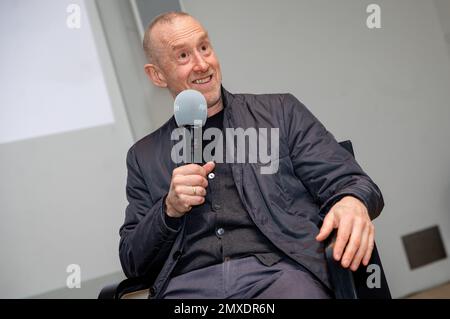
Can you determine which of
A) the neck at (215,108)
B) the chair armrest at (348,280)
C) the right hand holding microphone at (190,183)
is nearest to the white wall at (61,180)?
the neck at (215,108)

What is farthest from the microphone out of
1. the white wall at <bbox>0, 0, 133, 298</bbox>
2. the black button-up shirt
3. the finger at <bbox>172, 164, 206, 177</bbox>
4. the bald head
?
the white wall at <bbox>0, 0, 133, 298</bbox>

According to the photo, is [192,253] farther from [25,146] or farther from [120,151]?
[25,146]

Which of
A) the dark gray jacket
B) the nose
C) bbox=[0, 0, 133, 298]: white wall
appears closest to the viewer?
the dark gray jacket

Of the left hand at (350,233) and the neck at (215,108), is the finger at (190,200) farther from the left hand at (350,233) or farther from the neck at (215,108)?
the neck at (215,108)

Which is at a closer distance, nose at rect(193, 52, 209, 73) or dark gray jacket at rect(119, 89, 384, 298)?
dark gray jacket at rect(119, 89, 384, 298)

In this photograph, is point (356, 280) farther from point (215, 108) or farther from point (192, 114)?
point (215, 108)

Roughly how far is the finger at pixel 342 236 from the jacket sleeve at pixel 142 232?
0.52 meters

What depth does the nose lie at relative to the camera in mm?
1716

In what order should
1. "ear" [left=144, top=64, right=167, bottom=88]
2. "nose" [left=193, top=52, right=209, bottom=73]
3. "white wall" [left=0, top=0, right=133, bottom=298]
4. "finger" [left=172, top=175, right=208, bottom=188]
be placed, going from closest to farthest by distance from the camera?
"finger" [left=172, top=175, right=208, bottom=188] → "nose" [left=193, top=52, right=209, bottom=73] → "ear" [left=144, top=64, right=167, bottom=88] → "white wall" [left=0, top=0, right=133, bottom=298]

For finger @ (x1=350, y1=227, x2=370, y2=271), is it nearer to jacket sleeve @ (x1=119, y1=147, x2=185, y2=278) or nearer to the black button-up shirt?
the black button-up shirt

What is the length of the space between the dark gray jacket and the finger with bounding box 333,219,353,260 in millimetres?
137

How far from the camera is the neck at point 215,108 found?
1781 mm

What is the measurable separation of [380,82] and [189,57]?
1.36m
